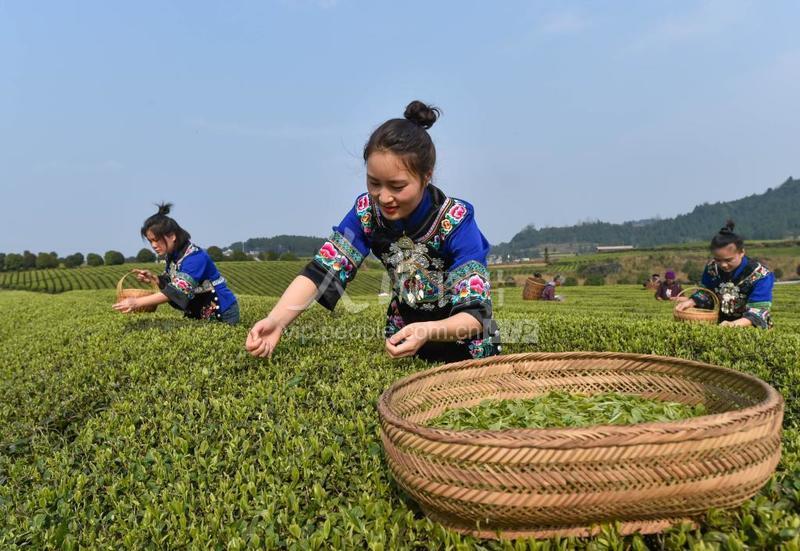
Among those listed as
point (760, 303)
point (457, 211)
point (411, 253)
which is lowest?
point (760, 303)

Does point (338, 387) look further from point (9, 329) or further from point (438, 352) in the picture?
point (9, 329)

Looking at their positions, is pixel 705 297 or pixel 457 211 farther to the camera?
pixel 705 297

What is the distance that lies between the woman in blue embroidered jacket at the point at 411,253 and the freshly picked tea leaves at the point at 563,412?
1.53 ft

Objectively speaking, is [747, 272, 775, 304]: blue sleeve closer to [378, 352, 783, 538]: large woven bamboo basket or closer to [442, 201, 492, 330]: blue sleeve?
[442, 201, 492, 330]: blue sleeve

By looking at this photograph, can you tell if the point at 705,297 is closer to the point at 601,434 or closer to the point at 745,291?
the point at 745,291

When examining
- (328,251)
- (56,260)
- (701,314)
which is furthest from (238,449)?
(56,260)

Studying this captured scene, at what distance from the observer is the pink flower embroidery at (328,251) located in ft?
12.3

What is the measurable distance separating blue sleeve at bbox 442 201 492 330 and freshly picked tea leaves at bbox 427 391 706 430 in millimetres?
607

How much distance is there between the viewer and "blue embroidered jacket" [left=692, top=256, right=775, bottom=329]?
21.9 ft

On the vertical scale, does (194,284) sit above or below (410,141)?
below

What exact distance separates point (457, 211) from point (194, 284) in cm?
416

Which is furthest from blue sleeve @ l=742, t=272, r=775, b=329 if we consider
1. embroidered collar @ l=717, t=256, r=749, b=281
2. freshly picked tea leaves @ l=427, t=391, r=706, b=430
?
freshly picked tea leaves @ l=427, t=391, r=706, b=430

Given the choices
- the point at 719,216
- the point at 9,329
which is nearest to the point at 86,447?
the point at 9,329

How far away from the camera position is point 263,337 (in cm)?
366
